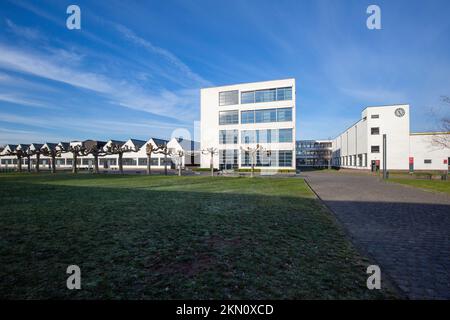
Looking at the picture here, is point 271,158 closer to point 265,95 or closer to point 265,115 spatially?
point 265,115

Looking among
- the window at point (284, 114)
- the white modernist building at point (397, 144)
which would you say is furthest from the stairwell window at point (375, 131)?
the window at point (284, 114)

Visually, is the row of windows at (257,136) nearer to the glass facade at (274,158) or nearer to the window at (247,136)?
the window at (247,136)

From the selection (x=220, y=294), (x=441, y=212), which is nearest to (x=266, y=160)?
(x=441, y=212)

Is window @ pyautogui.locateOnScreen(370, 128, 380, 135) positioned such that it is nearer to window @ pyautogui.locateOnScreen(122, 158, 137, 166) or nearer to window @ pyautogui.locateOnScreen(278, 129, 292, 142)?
window @ pyautogui.locateOnScreen(278, 129, 292, 142)

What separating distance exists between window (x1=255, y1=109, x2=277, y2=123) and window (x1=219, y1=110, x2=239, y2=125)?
4.34 m

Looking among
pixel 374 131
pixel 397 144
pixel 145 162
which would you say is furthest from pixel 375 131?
pixel 145 162

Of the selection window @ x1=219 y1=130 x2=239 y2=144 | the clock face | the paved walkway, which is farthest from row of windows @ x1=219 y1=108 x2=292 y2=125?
the paved walkway

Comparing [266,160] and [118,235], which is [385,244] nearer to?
[118,235]

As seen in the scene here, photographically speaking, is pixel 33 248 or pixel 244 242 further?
pixel 244 242

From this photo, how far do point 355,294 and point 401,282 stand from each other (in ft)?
3.65

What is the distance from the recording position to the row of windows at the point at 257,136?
144 feet

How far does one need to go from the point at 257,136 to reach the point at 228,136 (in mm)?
6289

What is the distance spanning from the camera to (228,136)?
48375 millimetres
